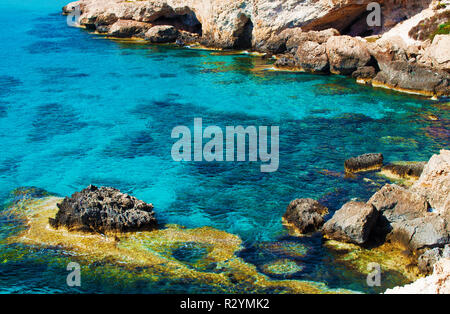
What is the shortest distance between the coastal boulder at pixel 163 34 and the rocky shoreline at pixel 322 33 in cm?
12

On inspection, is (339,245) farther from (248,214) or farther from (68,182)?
(68,182)

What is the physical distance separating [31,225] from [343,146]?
54.1 ft

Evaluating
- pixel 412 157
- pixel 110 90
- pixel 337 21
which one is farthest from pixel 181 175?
pixel 337 21

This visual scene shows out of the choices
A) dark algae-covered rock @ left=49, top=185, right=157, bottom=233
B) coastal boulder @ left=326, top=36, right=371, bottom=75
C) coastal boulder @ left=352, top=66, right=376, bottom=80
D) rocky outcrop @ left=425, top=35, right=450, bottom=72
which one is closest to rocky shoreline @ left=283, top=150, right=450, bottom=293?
dark algae-covered rock @ left=49, top=185, right=157, bottom=233

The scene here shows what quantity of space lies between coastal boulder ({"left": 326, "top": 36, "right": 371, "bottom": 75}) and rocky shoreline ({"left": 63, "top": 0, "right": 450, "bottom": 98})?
0.08m

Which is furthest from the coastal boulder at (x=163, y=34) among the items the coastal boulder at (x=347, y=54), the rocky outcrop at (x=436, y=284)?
the rocky outcrop at (x=436, y=284)

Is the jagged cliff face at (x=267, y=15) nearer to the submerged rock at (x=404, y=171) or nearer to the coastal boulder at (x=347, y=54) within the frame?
the coastal boulder at (x=347, y=54)

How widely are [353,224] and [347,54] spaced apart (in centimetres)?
2621

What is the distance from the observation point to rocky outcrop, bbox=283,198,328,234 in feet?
57.7

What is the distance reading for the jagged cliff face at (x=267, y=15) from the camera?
45.3 meters

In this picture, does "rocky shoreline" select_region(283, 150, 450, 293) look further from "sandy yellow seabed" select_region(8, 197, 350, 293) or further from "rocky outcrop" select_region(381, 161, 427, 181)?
"sandy yellow seabed" select_region(8, 197, 350, 293)

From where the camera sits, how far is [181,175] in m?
23.3

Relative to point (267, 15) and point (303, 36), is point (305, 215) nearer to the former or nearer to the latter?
point (303, 36)

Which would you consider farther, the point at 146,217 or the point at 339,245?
the point at 146,217
